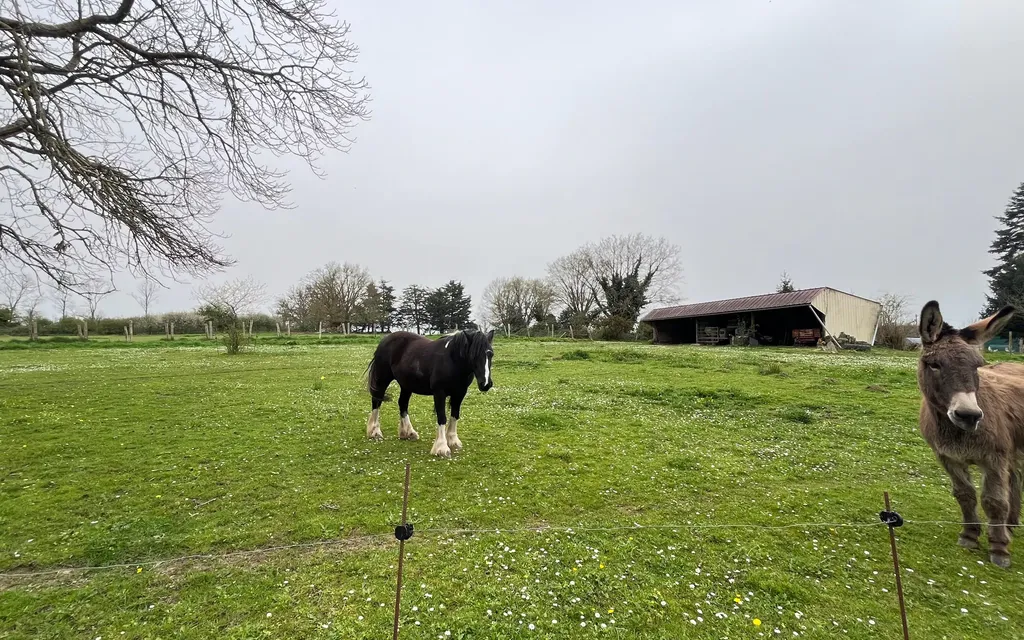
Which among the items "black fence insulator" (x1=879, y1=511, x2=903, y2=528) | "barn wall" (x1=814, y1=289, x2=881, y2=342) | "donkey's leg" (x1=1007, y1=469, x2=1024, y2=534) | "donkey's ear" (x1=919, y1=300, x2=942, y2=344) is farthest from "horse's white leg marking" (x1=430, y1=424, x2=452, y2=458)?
"barn wall" (x1=814, y1=289, x2=881, y2=342)

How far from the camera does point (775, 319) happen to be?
120ft

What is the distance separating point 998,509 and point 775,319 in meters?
37.8

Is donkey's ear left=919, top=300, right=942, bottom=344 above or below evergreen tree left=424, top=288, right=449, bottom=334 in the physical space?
below

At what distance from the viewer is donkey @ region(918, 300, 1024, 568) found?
3.70m

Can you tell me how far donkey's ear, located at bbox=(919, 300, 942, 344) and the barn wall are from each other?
3045 cm

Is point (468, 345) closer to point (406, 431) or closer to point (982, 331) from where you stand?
point (406, 431)

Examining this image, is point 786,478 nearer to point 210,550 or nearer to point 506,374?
point 210,550

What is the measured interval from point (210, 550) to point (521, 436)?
5368 millimetres

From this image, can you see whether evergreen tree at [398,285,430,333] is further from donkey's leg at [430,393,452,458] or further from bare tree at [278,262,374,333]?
donkey's leg at [430,393,452,458]

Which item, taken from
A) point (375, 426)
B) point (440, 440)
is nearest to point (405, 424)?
point (375, 426)

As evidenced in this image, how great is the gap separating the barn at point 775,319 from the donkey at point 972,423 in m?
29.1

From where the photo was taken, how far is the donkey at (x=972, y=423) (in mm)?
3697

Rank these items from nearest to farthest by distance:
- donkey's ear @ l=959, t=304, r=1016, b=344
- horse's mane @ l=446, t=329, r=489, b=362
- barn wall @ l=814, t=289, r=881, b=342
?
donkey's ear @ l=959, t=304, r=1016, b=344 → horse's mane @ l=446, t=329, r=489, b=362 → barn wall @ l=814, t=289, r=881, b=342

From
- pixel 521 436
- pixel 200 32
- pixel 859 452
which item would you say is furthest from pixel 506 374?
pixel 200 32
